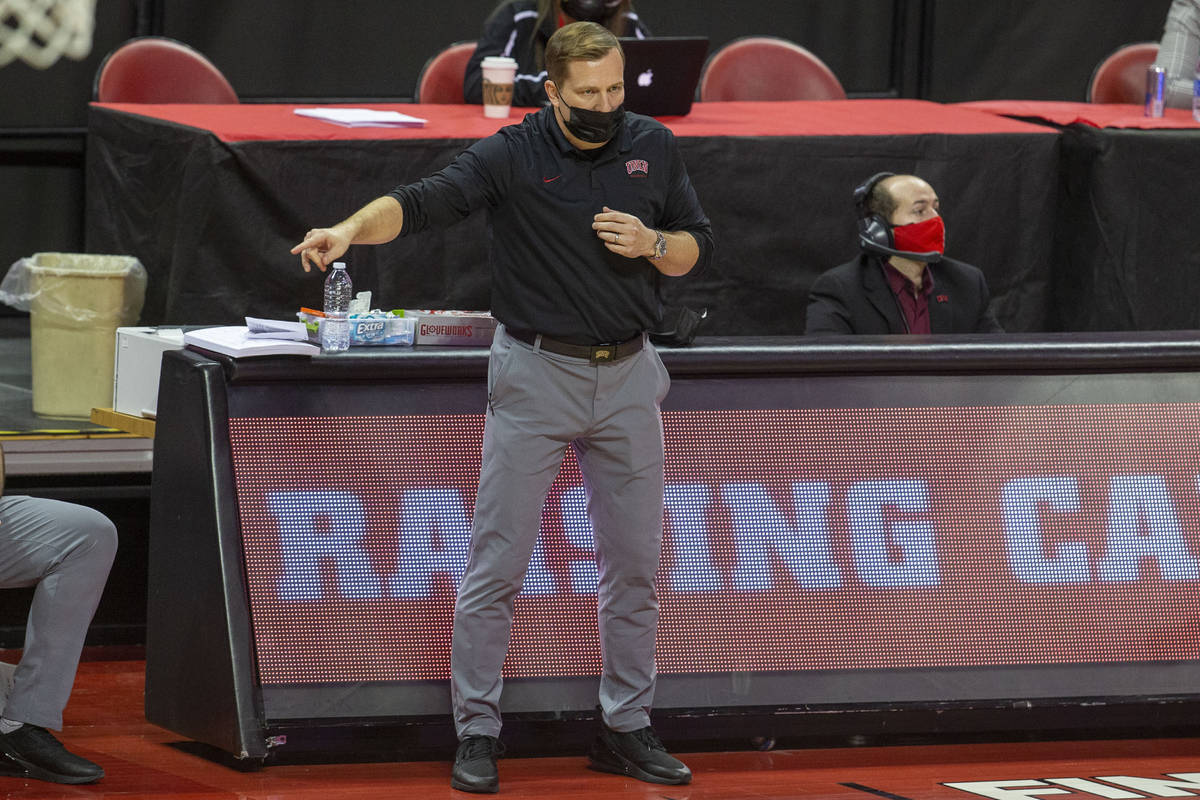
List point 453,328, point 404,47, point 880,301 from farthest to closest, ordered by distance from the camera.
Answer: point 404,47, point 880,301, point 453,328

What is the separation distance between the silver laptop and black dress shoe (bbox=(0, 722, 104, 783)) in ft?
9.08

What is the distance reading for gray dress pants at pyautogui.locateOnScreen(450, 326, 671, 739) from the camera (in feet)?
12.7

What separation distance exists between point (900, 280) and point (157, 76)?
10.2ft

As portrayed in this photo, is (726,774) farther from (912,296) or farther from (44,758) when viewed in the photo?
(912,296)

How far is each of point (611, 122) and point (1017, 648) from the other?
1708 millimetres

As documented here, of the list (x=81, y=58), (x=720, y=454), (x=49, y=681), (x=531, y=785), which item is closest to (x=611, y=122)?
(x=720, y=454)

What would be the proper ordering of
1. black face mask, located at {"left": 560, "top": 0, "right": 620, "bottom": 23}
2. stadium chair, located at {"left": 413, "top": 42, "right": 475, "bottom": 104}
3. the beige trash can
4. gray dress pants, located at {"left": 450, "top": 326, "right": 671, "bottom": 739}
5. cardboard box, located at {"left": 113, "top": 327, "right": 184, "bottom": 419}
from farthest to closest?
stadium chair, located at {"left": 413, "top": 42, "right": 475, "bottom": 104} → black face mask, located at {"left": 560, "top": 0, "right": 620, "bottom": 23} → the beige trash can → cardboard box, located at {"left": 113, "top": 327, "right": 184, "bottom": 419} → gray dress pants, located at {"left": 450, "top": 326, "right": 671, "bottom": 739}

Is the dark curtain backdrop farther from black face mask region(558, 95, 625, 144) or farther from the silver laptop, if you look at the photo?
black face mask region(558, 95, 625, 144)

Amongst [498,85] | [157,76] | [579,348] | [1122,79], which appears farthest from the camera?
[1122,79]

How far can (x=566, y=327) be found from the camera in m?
3.85

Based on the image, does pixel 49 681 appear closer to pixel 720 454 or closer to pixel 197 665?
pixel 197 665

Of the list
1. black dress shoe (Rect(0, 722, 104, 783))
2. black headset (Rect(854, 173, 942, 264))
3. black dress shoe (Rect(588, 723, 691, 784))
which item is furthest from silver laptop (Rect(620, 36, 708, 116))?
black dress shoe (Rect(0, 722, 104, 783))

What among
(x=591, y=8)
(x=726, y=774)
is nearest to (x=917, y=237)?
(x=591, y=8)

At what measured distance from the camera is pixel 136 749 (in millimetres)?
4219
